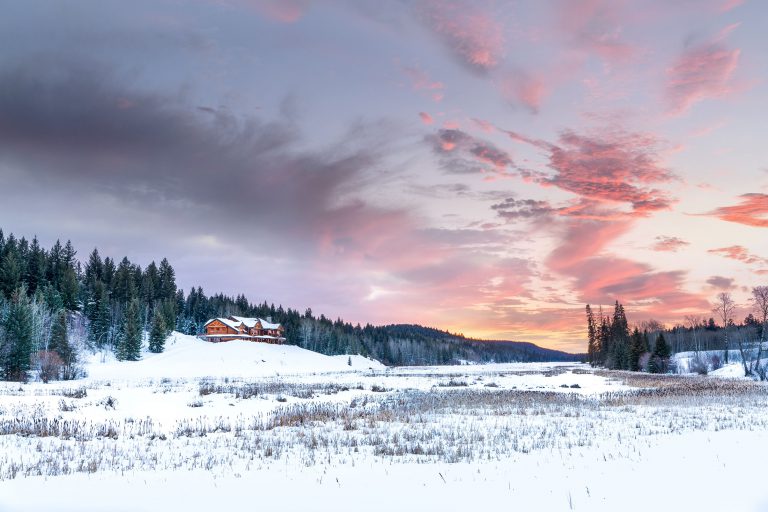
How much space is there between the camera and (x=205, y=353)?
98.4 meters

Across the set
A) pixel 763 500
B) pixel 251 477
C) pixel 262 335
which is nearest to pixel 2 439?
pixel 251 477

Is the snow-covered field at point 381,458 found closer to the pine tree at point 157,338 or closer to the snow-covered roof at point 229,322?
the pine tree at point 157,338

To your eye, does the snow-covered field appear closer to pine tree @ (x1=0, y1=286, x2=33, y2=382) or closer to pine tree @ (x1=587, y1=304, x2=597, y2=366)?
pine tree @ (x1=0, y1=286, x2=33, y2=382)

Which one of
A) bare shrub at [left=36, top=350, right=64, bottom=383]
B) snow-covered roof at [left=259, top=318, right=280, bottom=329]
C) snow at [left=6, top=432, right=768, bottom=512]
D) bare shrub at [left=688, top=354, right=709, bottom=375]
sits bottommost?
bare shrub at [left=688, top=354, right=709, bottom=375]

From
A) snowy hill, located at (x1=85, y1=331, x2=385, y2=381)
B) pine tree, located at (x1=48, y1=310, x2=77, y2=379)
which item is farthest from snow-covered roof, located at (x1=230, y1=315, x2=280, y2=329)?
pine tree, located at (x1=48, y1=310, x2=77, y2=379)

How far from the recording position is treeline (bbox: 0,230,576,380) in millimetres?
58031

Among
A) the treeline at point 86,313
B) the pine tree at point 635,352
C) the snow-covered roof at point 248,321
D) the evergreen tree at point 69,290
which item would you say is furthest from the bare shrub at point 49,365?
the pine tree at point 635,352

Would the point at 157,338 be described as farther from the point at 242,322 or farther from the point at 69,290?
the point at 242,322

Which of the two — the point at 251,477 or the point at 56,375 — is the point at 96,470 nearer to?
the point at 251,477

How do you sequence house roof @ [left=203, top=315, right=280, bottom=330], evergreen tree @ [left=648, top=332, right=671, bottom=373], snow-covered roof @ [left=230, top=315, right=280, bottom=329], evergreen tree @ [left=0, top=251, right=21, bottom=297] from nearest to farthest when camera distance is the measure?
1. evergreen tree @ [left=648, top=332, right=671, bottom=373]
2. evergreen tree @ [left=0, top=251, right=21, bottom=297]
3. house roof @ [left=203, top=315, right=280, bottom=330]
4. snow-covered roof @ [left=230, top=315, right=280, bottom=329]

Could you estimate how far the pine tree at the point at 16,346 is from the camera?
54234 mm

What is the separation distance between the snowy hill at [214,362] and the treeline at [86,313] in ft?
11.5

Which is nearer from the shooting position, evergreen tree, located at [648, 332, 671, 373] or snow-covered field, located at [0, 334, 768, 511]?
snow-covered field, located at [0, 334, 768, 511]

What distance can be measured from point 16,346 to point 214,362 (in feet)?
126
